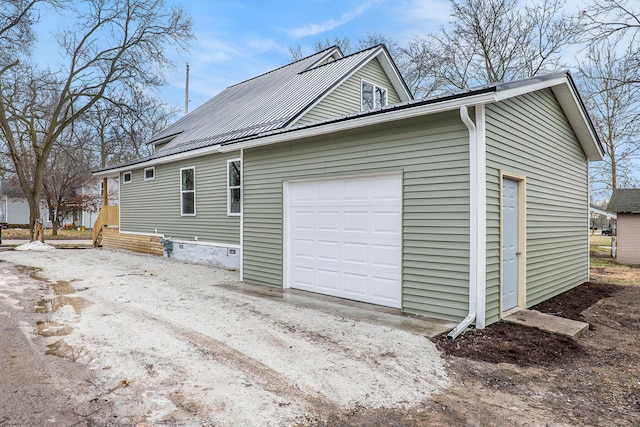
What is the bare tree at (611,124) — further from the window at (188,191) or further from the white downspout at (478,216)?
the window at (188,191)

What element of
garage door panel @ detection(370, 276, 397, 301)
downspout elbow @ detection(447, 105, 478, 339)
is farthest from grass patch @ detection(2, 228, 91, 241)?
downspout elbow @ detection(447, 105, 478, 339)

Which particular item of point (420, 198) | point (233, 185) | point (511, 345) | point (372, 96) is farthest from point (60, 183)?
point (511, 345)

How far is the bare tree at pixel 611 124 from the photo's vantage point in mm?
14398

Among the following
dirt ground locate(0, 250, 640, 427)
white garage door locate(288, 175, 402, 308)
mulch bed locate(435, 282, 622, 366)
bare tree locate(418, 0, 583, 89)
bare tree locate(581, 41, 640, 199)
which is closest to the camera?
dirt ground locate(0, 250, 640, 427)

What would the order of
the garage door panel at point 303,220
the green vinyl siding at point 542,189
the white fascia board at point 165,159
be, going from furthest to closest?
the white fascia board at point 165,159 < the garage door panel at point 303,220 < the green vinyl siding at point 542,189

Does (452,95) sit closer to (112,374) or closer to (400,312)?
(400,312)

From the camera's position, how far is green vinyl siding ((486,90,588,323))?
5188 mm

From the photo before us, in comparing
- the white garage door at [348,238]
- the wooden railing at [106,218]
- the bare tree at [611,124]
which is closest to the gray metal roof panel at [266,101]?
the white garage door at [348,238]

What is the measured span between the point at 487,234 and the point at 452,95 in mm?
1857

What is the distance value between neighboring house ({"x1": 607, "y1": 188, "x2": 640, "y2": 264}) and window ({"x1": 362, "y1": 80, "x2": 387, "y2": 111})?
Result: 9.30 m

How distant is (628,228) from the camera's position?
13539mm

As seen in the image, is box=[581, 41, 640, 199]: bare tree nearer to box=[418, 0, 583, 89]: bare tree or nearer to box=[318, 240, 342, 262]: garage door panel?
box=[418, 0, 583, 89]: bare tree

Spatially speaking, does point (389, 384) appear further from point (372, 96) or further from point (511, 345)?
point (372, 96)

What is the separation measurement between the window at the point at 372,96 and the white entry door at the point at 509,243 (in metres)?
6.91
